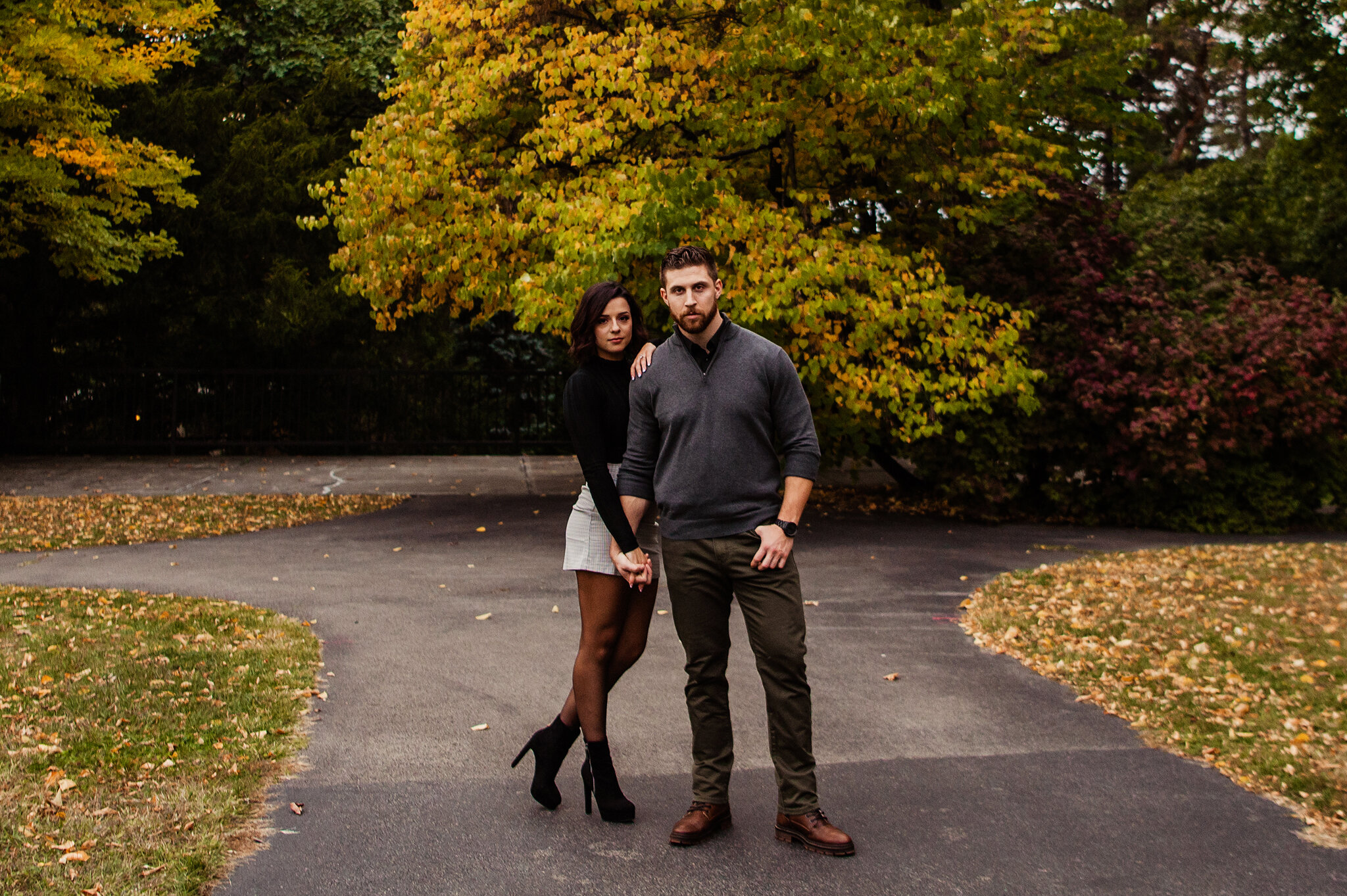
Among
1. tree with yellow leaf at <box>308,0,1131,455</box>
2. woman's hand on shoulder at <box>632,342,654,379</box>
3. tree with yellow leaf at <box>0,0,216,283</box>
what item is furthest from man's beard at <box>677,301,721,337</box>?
tree with yellow leaf at <box>0,0,216,283</box>

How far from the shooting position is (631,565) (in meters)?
Answer: 3.73

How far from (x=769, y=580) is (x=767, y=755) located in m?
1.34

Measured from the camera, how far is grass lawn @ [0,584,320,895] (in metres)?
3.51

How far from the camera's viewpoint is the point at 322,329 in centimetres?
1934

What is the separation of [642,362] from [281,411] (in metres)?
17.7

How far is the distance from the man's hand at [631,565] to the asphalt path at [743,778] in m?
0.88

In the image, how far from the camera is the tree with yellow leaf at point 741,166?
9711mm

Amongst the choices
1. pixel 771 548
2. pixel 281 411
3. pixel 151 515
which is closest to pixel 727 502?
pixel 771 548

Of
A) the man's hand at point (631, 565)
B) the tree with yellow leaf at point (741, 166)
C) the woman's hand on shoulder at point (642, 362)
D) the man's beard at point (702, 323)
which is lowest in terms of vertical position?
the man's hand at point (631, 565)

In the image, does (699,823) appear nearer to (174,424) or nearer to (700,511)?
(700,511)

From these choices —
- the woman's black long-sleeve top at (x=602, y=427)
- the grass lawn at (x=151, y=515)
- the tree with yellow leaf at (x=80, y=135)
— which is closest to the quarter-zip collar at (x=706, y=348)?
the woman's black long-sleeve top at (x=602, y=427)

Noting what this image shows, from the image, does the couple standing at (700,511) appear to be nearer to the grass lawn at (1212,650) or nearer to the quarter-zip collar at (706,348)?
the quarter-zip collar at (706,348)

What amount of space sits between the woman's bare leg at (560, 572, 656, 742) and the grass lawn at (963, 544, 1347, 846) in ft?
7.88

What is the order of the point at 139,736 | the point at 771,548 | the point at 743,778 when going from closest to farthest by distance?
the point at 771,548 < the point at 743,778 < the point at 139,736
